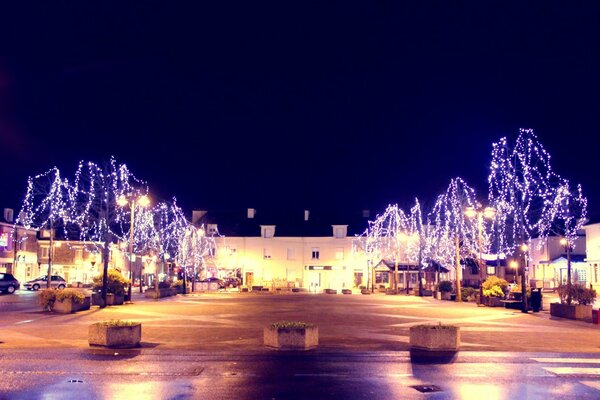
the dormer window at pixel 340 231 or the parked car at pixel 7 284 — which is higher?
the dormer window at pixel 340 231

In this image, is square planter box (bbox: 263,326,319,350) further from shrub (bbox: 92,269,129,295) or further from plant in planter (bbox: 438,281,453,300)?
plant in planter (bbox: 438,281,453,300)

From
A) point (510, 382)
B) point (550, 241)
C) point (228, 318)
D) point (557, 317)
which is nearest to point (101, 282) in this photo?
point (228, 318)

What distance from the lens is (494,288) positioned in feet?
115

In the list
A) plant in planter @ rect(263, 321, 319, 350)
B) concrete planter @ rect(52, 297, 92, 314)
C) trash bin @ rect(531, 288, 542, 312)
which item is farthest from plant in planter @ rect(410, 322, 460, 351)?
trash bin @ rect(531, 288, 542, 312)

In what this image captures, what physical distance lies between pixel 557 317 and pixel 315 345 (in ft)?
49.8

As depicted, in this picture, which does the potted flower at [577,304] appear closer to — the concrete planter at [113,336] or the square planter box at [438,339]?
the square planter box at [438,339]

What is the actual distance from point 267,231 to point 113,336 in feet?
189

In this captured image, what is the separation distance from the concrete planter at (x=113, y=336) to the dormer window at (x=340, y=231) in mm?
56642

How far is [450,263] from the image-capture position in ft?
187

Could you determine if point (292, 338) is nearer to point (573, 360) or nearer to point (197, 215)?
point (573, 360)

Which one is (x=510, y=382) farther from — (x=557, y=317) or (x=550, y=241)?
(x=550, y=241)

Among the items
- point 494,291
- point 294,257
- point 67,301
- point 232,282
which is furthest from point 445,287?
point 232,282

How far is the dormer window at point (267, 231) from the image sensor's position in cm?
7275

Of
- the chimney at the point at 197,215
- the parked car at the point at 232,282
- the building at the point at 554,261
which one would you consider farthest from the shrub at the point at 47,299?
the chimney at the point at 197,215
